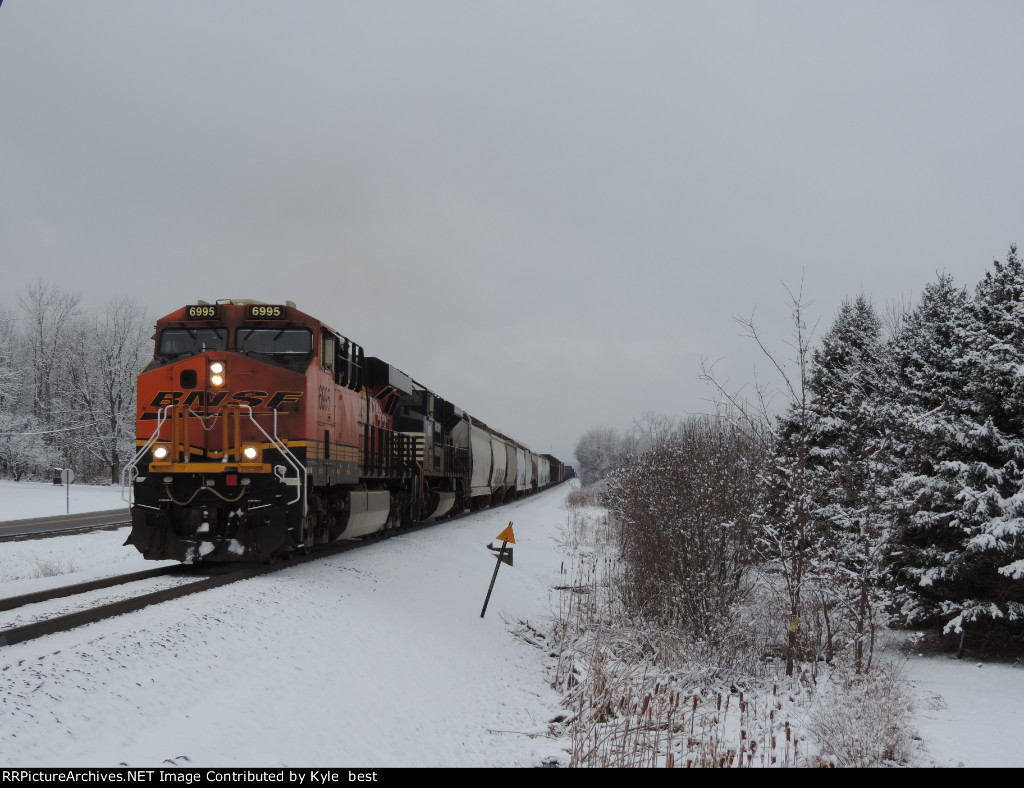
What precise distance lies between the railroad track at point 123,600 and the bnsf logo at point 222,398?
2.42 metres

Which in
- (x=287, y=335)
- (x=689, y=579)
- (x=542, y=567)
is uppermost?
(x=287, y=335)

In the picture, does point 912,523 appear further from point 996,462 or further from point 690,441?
point 690,441

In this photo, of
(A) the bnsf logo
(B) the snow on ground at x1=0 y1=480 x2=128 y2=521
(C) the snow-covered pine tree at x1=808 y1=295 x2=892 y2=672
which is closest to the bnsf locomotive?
(A) the bnsf logo

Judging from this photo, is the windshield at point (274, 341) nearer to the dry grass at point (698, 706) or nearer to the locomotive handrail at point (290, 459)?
the locomotive handrail at point (290, 459)

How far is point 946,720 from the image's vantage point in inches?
344

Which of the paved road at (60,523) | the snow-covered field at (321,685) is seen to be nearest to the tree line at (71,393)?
the paved road at (60,523)

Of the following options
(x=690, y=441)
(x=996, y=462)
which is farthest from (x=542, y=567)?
(x=996, y=462)

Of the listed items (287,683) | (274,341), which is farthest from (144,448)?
(287,683)

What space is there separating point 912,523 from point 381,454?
10.4 m

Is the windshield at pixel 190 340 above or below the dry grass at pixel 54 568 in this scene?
above

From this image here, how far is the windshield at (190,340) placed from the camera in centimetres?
1149

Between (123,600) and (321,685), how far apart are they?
2.76 meters

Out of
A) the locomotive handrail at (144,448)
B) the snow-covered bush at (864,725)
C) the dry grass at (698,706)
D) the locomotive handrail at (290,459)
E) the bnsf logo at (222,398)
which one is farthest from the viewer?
the bnsf logo at (222,398)

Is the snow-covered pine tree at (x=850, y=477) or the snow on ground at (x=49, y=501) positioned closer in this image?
the snow-covered pine tree at (x=850, y=477)
